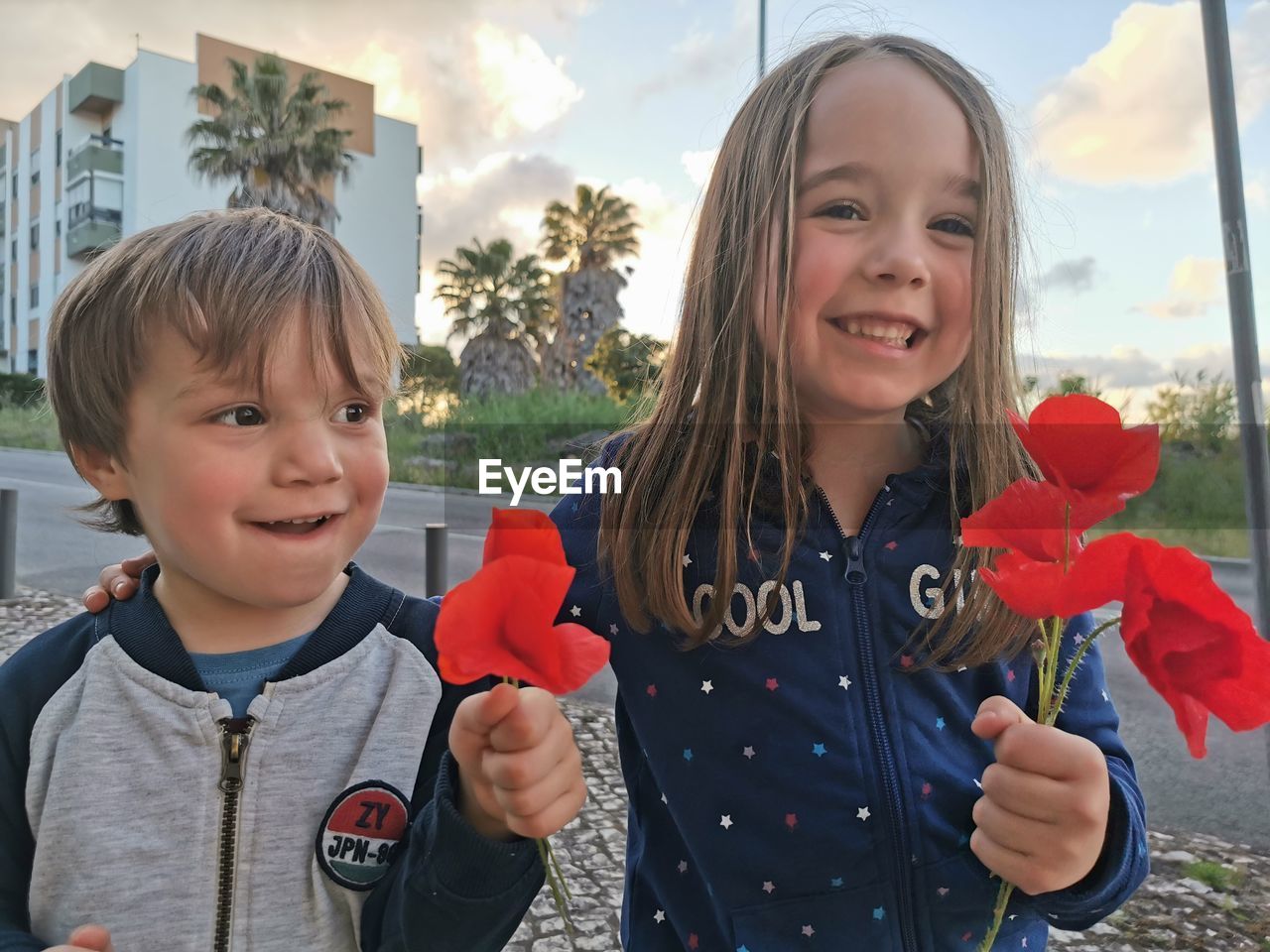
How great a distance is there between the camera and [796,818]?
547mm

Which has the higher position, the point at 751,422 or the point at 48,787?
the point at 751,422

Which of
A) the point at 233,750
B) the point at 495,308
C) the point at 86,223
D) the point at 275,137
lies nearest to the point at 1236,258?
the point at 233,750

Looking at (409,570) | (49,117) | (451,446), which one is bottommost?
(409,570)

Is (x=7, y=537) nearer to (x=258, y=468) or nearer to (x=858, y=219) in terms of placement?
(x=258, y=468)

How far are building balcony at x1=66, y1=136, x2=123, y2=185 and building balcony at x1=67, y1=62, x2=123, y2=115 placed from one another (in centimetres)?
17

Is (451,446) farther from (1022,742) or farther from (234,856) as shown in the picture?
(1022,742)

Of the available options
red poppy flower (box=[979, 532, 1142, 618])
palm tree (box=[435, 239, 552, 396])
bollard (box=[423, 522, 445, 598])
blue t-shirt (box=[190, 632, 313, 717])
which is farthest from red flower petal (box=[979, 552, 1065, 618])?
palm tree (box=[435, 239, 552, 396])

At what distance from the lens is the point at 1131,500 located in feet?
1.38

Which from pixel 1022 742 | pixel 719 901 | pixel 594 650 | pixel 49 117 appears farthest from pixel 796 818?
pixel 49 117

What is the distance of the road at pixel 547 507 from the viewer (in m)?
1.65

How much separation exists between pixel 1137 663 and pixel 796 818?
0.32 m

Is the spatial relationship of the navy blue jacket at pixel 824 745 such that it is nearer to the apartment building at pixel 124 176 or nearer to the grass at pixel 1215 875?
the apartment building at pixel 124 176

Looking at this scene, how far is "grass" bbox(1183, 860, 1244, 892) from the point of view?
1413 mm

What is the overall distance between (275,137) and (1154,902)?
8.41 metres
